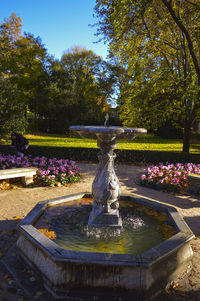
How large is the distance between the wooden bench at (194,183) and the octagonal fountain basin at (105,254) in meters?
2.91

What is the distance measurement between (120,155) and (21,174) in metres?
5.84

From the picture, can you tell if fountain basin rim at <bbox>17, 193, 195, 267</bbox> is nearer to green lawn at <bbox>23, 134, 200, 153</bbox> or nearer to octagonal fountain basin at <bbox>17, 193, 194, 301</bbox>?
octagonal fountain basin at <bbox>17, 193, 194, 301</bbox>

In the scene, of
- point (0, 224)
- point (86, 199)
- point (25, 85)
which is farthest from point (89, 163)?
point (25, 85)

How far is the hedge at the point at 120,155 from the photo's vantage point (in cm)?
1029

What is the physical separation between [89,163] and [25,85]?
18.6 meters

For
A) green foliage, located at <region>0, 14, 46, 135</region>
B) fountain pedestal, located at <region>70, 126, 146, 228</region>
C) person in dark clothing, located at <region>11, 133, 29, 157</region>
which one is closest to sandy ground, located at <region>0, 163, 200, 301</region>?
fountain pedestal, located at <region>70, 126, 146, 228</region>

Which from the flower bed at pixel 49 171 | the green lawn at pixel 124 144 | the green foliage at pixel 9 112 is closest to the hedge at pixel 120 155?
the green foliage at pixel 9 112

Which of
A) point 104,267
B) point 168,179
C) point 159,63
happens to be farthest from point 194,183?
point 159,63

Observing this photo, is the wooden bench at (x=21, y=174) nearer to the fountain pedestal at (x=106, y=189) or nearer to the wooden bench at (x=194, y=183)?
the fountain pedestal at (x=106, y=189)

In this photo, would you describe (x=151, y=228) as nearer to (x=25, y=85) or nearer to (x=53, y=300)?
(x=53, y=300)

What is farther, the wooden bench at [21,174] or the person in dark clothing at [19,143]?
the person in dark clothing at [19,143]

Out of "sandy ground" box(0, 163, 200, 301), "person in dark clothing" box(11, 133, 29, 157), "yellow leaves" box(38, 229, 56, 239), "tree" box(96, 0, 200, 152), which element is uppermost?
"tree" box(96, 0, 200, 152)

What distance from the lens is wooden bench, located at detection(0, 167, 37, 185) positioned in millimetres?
6482

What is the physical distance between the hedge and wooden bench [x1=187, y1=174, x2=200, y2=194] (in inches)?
125
